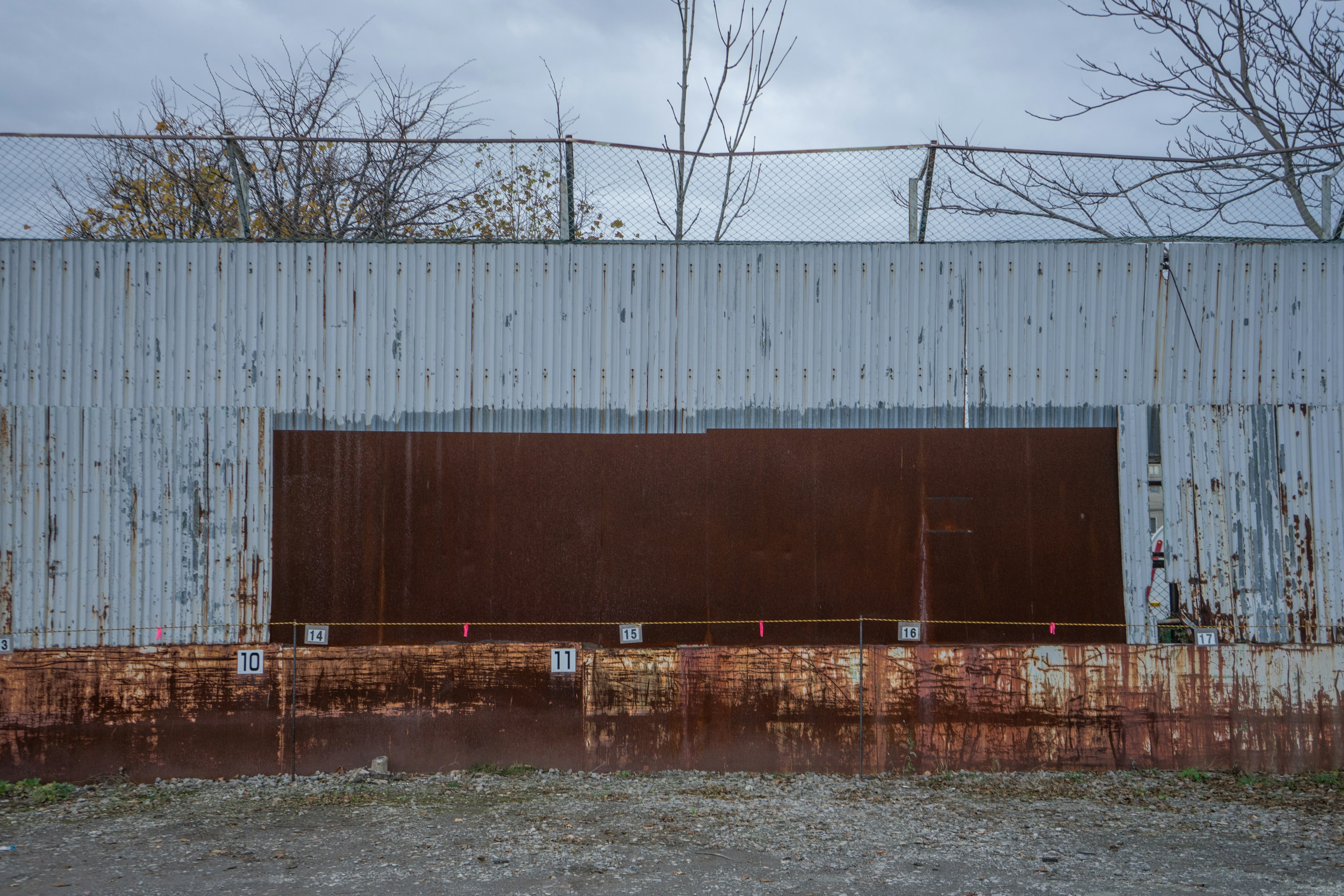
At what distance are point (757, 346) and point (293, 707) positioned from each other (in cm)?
565

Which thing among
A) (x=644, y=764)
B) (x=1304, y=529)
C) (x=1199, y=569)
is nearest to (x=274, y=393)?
(x=644, y=764)

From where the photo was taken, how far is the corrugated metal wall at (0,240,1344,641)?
8977mm

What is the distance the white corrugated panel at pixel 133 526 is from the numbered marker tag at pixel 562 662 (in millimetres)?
2803

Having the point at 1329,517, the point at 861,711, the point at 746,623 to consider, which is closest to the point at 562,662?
the point at 746,623

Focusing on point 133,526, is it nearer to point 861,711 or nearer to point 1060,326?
point 861,711

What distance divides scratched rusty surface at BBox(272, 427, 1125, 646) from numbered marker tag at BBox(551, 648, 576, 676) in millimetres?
228

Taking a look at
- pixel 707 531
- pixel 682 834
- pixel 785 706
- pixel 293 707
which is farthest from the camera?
pixel 707 531

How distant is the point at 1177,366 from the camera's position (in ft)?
30.1

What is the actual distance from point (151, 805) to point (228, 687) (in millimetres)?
1164

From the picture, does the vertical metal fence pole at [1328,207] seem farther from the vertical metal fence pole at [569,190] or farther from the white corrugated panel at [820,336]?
the vertical metal fence pole at [569,190]

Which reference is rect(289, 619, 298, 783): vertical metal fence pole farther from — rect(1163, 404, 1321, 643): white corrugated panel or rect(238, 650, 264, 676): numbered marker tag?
rect(1163, 404, 1321, 643): white corrugated panel

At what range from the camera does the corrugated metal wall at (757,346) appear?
898 centimetres

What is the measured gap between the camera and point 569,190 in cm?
934

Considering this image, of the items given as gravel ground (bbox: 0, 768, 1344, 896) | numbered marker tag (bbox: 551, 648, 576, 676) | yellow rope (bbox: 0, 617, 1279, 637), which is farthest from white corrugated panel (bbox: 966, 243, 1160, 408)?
numbered marker tag (bbox: 551, 648, 576, 676)
